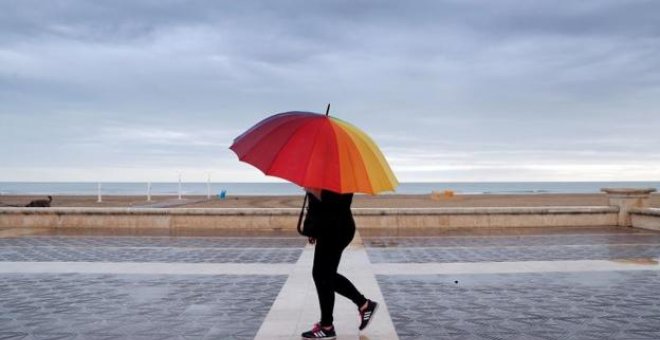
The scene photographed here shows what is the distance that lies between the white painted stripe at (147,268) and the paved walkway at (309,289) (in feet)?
0.05

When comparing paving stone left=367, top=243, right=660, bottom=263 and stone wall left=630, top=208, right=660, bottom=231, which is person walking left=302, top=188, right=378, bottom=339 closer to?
paving stone left=367, top=243, right=660, bottom=263

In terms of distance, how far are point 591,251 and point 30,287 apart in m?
9.48

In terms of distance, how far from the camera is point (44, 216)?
1387cm

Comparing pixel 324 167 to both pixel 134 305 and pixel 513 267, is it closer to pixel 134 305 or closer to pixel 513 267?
pixel 134 305

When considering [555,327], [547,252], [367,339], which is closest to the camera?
[367,339]

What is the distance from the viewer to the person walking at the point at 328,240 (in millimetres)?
4383

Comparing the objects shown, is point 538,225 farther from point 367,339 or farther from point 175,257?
point 367,339

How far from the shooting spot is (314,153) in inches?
160

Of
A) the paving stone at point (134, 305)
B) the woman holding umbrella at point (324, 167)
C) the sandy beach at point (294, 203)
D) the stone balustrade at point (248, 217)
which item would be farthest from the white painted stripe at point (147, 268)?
the sandy beach at point (294, 203)

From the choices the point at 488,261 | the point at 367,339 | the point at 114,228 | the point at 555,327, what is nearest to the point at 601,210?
the point at 488,261

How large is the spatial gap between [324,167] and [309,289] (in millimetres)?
3222

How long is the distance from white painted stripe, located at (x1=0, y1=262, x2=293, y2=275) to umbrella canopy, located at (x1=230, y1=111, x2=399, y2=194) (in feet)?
13.3

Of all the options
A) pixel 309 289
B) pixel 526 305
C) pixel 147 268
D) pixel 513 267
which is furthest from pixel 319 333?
pixel 513 267

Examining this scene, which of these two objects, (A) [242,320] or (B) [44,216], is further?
(B) [44,216]
